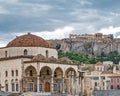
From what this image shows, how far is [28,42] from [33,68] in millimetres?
4351

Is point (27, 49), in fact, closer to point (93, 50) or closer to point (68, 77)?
point (68, 77)

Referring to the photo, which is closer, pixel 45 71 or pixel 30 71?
pixel 30 71

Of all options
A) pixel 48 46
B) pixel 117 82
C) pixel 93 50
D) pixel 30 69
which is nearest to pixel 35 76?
pixel 30 69

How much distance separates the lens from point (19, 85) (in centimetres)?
6600

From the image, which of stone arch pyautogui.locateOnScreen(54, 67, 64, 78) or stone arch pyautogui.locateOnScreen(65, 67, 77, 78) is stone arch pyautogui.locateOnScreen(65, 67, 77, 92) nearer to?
stone arch pyautogui.locateOnScreen(65, 67, 77, 78)

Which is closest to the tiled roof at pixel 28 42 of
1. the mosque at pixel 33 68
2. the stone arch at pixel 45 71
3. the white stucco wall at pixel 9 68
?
the mosque at pixel 33 68

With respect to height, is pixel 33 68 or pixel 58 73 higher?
pixel 33 68

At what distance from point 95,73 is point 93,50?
80.9 metres

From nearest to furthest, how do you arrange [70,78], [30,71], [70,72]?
[30,71]
[70,78]
[70,72]

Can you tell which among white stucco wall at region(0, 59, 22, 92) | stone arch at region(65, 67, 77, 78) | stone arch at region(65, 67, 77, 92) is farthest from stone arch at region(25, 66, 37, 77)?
stone arch at region(65, 67, 77, 92)

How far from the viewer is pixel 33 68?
66125 mm

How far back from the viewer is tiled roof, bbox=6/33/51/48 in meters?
68.9

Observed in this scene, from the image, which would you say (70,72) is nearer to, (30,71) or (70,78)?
(70,78)

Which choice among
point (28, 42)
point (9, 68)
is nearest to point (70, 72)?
point (28, 42)
